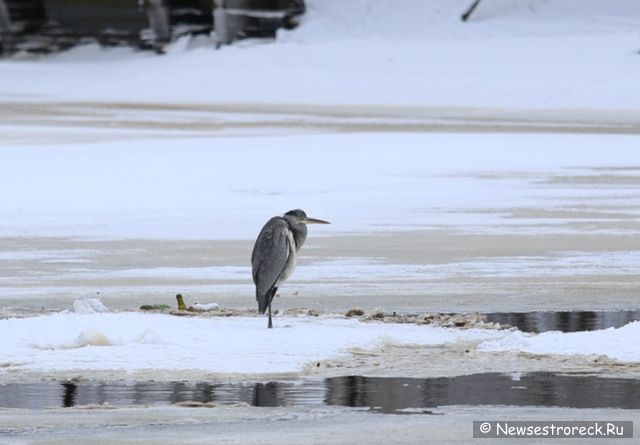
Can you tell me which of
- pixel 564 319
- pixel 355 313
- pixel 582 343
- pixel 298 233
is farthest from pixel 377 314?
pixel 582 343

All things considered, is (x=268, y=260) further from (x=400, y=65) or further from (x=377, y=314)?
(x=400, y=65)

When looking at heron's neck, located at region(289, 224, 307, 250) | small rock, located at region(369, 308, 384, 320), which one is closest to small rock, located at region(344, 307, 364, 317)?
Answer: small rock, located at region(369, 308, 384, 320)

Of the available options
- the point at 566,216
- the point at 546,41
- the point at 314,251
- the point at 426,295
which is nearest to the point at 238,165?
the point at 566,216

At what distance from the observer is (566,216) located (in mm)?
15289

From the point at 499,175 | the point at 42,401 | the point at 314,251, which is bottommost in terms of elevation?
the point at 42,401

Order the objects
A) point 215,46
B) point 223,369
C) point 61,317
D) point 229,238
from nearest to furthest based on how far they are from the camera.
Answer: point 223,369, point 61,317, point 229,238, point 215,46

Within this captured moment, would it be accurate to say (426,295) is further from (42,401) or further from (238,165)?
(238,165)

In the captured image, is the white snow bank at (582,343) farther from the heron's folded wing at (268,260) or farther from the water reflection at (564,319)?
the heron's folded wing at (268,260)

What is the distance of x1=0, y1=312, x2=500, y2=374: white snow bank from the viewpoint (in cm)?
821

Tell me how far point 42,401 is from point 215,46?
102 ft

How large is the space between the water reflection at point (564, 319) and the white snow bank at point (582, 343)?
603mm

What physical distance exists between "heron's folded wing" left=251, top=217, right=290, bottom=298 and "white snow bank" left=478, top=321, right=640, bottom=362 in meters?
1.22

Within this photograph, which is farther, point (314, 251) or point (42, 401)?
point (314, 251)

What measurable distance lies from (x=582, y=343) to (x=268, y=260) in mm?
1776
